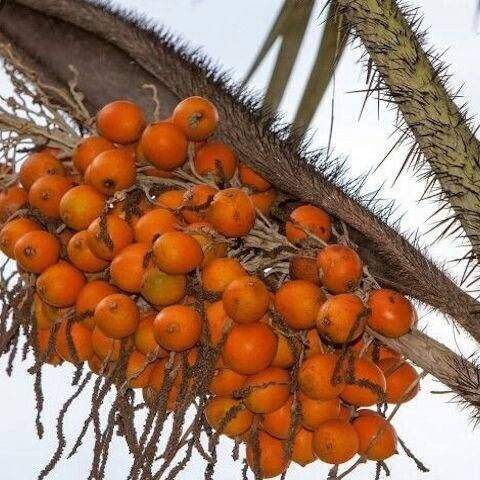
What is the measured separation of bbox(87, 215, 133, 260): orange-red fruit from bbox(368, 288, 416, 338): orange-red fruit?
2.11 ft

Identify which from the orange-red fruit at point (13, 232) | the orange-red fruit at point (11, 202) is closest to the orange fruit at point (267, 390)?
the orange-red fruit at point (13, 232)

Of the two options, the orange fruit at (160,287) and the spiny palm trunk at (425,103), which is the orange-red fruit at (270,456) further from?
the spiny palm trunk at (425,103)

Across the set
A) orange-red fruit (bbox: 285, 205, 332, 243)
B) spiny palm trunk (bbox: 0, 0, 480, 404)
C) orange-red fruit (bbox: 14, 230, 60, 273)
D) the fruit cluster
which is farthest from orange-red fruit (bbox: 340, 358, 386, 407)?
orange-red fruit (bbox: 14, 230, 60, 273)

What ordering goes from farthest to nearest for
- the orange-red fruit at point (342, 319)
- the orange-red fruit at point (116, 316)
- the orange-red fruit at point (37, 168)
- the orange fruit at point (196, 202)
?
the orange-red fruit at point (37, 168) < the orange fruit at point (196, 202) < the orange-red fruit at point (116, 316) < the orange-red fruit at point (342, 319)

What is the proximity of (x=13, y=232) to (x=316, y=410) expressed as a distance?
95 centimetres

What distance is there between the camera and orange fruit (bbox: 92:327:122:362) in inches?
97.0

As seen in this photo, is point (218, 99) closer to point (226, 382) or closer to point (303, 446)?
point (226, 382)

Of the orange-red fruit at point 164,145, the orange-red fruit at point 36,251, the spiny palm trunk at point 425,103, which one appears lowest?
the orange-red fruit at point 36,251

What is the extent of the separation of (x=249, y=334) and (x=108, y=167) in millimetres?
566

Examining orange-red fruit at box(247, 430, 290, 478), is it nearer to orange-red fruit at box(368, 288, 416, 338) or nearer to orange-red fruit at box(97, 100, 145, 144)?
orange-red fruit at box(368, 288, 416, 338)

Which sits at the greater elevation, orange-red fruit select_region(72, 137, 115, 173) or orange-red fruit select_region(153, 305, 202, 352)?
orange-red fruit select_region(72, 137, 115, 173)

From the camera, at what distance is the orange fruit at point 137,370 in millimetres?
2441

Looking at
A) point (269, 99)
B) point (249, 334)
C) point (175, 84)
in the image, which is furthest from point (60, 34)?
point (249, 334)

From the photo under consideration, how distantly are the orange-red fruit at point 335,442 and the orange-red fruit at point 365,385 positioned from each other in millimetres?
70
